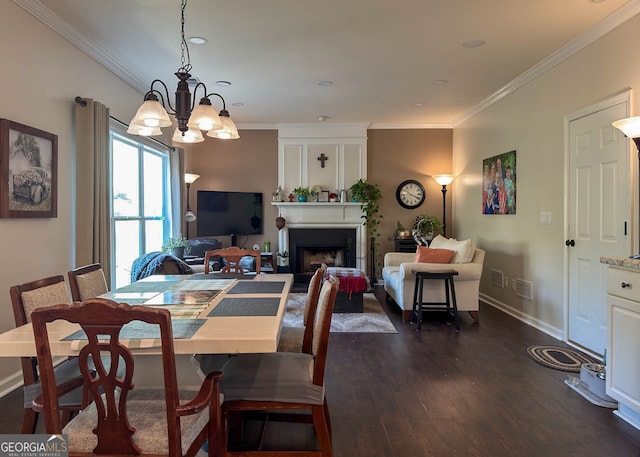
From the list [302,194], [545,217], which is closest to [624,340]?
[545,217]

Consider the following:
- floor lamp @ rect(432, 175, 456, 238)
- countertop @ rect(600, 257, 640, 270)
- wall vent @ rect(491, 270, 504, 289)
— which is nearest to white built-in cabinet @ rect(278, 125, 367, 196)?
floor lamp @ rect(432, 175, 456, 238)

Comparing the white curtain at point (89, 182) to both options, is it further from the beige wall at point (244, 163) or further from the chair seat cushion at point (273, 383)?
the beige wall at point (244, 163)

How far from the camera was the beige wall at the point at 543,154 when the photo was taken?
3.14 metres

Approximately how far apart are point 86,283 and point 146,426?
128cm

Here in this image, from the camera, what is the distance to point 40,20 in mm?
2895

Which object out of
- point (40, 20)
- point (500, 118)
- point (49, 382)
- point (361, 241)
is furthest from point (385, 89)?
point (49, 382)

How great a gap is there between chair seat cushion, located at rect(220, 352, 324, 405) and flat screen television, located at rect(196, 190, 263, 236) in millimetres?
4680

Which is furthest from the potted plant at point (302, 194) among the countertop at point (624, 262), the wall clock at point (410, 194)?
the countertop at point (624, 262)

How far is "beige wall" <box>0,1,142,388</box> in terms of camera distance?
2.61m

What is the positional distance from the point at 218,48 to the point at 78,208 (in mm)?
1929

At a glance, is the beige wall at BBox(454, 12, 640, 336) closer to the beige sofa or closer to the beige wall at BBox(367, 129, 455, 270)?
the beige sofa

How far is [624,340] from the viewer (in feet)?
7.14

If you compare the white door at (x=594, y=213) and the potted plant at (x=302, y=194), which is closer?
the white door at (x=594, y=213)

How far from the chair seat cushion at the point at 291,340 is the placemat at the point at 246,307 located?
334 mm
